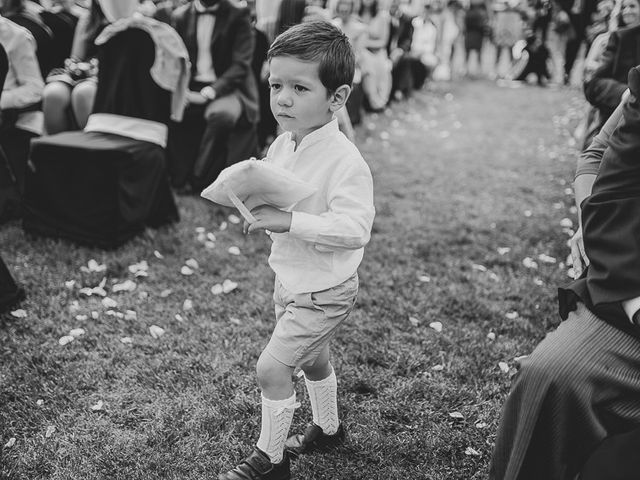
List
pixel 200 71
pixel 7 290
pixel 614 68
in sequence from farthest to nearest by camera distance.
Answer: pixel 200 71 → pixel 614 68 → pixel 7 290

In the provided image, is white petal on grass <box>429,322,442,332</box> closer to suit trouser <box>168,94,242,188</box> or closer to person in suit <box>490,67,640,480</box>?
person in suit <box>490,67,640,480</box>

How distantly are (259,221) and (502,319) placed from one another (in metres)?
2.13

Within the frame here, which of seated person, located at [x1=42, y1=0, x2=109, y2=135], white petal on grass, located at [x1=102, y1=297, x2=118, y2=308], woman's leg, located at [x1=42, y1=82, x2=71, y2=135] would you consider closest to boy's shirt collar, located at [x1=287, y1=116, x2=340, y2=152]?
white petal on grass, located at [x1=102, y1=297, x2=118, y2=308]

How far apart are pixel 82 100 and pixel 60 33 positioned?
61.2 inches

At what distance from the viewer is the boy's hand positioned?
6.14ft

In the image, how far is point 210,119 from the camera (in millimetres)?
5254

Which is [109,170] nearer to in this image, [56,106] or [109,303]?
[109,303]

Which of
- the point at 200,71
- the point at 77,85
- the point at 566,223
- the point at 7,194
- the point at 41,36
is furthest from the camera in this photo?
the point at 41,36

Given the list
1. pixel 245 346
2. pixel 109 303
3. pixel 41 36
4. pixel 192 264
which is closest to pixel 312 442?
pixel 245 346

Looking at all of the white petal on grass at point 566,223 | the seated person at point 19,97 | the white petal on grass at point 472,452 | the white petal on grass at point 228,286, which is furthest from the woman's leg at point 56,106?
the white petal on grass at point 472,452

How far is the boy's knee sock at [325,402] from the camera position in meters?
2.33

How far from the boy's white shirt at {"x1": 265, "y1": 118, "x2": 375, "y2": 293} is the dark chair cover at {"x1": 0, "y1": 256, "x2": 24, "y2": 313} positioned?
2.02 m

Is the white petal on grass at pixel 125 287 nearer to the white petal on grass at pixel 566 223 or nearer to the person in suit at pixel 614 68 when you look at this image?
the person in suit at pixel 614 68

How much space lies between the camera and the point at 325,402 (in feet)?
7.72
